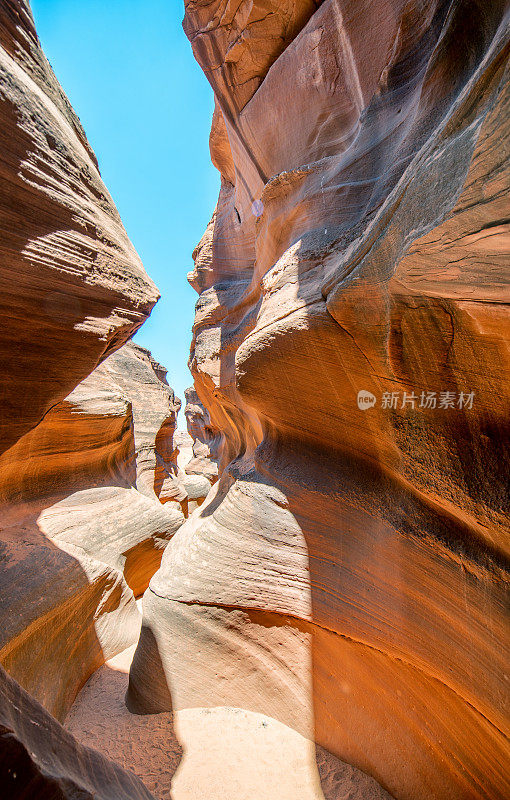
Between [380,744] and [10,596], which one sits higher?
[10,596]

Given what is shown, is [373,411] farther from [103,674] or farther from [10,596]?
[103,674]

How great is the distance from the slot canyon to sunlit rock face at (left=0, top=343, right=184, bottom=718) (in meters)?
0.04

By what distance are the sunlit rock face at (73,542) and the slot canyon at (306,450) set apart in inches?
1.7

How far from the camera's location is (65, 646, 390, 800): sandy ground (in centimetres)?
296

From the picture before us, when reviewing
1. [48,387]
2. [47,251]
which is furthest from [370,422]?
[47,251]

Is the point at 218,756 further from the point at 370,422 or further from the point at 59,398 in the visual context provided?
the point at 59,398

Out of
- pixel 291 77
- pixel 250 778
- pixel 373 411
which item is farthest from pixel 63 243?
pixel 250 778

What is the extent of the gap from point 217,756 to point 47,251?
4.69 m

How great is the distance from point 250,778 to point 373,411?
3513 mm

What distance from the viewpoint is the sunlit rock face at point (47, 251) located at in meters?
2.07

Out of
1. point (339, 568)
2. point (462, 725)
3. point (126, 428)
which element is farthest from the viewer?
point (126, 428)

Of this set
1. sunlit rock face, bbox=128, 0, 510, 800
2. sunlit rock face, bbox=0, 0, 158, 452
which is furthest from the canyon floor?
sunlit rock face, bbox=0, 0, 158, 452

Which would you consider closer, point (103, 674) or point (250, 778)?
point (250, 778)

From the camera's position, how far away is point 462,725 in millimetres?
2527
